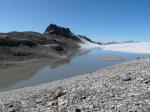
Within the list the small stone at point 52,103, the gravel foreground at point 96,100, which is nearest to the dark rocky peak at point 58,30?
the gravel foreground at point 96,100

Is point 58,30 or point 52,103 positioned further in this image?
point 58,30

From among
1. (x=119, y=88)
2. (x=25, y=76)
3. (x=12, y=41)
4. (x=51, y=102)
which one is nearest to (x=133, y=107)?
(x=119, y=88)

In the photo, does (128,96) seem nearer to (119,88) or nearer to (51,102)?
(119,88)

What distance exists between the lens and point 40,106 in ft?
44.7

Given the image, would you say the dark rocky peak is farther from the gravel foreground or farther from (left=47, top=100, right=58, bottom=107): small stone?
(left=47, top=100, right=58, bottom=107): small stone

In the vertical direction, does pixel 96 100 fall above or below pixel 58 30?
below

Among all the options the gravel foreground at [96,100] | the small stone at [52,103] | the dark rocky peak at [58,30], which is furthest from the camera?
the dark rocky peak at [58,30]

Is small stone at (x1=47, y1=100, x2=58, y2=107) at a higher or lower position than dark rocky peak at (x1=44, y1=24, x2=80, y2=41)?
lower

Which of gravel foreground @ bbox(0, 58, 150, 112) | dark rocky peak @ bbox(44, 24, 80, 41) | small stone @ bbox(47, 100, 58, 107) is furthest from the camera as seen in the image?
dark rocky peak @ bbox(44, 24, 80, 41)

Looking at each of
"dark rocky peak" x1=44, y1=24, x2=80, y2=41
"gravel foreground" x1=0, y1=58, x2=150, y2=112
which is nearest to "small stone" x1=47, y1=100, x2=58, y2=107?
"gravel foreground" x1=0, y1=58, x2=150, y2=112

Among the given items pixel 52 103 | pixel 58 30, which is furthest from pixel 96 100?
pixel 58 30

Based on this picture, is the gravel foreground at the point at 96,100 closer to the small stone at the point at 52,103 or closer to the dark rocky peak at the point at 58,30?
the small stone at the point at 52,103

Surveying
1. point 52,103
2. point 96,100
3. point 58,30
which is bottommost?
point 52,103

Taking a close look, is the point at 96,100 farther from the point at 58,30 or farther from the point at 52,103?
the point at 58,30
